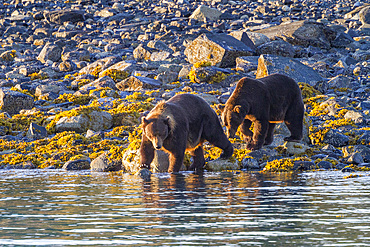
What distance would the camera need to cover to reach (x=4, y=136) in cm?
1809

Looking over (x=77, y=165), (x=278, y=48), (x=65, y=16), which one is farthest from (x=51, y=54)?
(x=77, y=165)

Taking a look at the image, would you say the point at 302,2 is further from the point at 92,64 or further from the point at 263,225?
the point at 263,225

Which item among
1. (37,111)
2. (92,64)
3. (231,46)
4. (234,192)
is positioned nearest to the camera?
(234,192)

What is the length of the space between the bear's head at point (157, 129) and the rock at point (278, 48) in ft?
58.4

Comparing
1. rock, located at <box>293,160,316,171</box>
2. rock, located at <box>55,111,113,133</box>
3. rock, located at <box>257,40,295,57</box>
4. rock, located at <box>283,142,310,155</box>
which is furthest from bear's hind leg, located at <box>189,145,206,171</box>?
rock, located at <box>257,40,295,57</box>

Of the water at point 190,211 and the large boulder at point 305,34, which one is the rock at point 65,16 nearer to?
the large boulder at point 305,34

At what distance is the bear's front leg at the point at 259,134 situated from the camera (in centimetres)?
1398

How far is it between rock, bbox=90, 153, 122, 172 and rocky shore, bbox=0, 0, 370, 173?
24mm

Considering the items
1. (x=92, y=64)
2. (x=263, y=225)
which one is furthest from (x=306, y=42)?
(x=263, y=225)

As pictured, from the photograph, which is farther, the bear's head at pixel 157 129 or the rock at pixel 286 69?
the rock at pixel 286 69

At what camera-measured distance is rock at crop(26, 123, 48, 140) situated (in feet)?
58.2

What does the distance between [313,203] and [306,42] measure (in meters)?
25.8

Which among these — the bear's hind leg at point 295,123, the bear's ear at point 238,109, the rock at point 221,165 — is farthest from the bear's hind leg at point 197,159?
the bear's hind leg at point 295,123

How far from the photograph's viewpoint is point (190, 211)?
281 inches
